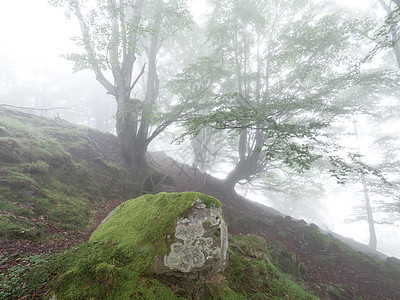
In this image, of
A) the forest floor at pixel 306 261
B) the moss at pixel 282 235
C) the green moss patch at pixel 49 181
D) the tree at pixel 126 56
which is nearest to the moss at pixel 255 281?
the forest floor at pixel 306 261

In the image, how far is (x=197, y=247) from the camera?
2.37m

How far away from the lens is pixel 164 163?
51.8 ft

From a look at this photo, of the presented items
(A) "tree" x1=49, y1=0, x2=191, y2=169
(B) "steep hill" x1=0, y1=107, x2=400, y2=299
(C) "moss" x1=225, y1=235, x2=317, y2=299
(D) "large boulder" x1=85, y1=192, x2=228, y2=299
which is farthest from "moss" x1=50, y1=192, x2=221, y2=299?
(A) "tree" x1=49, y1=0, x2=191, y2=169

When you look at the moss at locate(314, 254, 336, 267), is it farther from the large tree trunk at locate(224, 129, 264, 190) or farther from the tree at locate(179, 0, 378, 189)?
the large tree trunk at locate(224, 129, 264, 190)

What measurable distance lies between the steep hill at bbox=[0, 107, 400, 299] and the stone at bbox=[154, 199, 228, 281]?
0.62m

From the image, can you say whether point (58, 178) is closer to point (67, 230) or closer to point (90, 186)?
point (90, 186)

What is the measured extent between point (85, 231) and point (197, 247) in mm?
3314

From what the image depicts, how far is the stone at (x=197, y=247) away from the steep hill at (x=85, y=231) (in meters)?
0.62

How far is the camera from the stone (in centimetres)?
222

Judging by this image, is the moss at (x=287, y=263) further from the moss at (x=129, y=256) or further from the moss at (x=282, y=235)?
the moss at (x=129, y=256)

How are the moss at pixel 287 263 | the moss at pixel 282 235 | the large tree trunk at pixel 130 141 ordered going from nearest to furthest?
the moss at pixel 287 263
the moss at pixel 282 235
the large tree trunk at pixel 130 141

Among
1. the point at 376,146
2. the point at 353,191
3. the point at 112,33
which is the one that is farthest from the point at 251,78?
the point at 353,191

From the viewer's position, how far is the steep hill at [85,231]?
2.45 m

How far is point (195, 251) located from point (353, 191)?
20.1 metres
